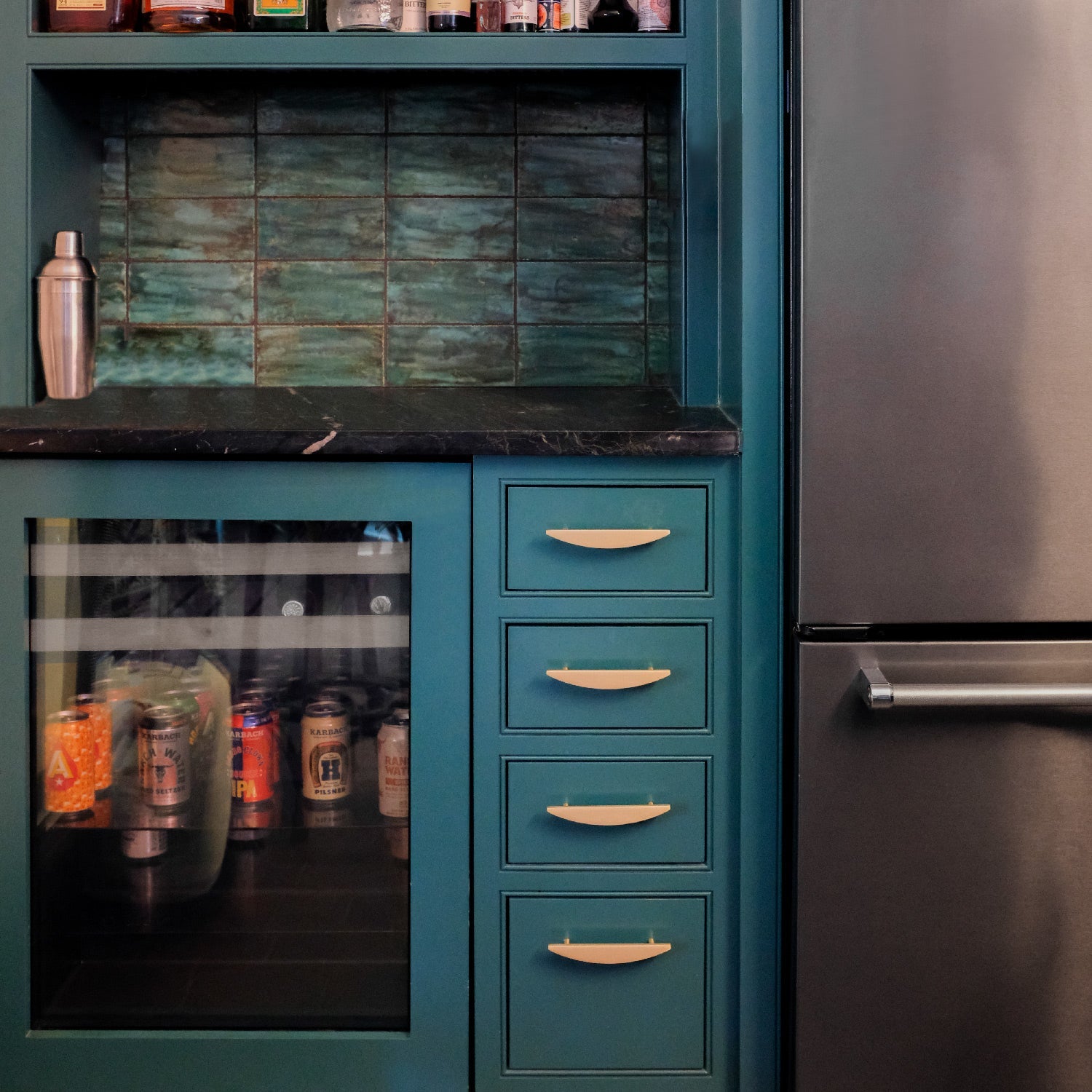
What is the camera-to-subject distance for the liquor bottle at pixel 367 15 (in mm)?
1420

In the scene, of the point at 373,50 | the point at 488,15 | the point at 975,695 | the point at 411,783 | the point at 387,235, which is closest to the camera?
the point at 975,695

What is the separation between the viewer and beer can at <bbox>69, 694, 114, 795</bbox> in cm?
124

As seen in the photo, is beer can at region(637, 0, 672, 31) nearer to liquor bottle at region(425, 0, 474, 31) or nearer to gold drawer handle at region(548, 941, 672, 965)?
liquor bottle at region(425, 0, 474, 31)

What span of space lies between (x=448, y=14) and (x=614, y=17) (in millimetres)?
239

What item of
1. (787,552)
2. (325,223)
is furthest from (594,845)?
(325,223)

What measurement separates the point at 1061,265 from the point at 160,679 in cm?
116

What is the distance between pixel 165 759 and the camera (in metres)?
1.27

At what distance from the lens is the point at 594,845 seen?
1219 millimetres

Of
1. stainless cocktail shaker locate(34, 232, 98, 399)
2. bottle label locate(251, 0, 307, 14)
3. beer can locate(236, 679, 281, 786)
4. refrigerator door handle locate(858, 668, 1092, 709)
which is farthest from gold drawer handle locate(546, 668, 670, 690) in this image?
bottle label locate(251, 0, 307, 14)

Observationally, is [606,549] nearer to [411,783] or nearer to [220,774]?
[411,783]

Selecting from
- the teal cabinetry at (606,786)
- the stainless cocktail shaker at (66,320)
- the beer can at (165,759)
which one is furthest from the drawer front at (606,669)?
the stainless cocktail shaker at (66,320)

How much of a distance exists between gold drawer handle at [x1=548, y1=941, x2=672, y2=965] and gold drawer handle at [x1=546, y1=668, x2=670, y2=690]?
→ 31 centimetres

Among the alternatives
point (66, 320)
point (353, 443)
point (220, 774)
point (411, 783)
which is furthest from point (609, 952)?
point (66, 320)

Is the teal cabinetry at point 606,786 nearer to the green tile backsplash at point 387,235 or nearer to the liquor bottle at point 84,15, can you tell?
the green tile backsplash at point 387,235
